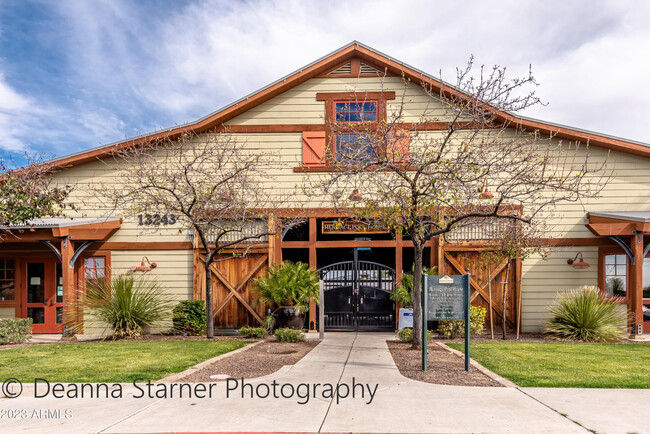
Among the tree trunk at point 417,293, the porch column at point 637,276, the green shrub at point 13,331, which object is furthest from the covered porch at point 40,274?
the porch column at point 637,276

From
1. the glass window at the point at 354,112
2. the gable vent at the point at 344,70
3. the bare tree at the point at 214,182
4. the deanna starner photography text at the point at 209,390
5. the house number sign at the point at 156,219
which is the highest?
the gable vent at the point at 344,70

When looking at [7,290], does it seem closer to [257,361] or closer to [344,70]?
[257,361]

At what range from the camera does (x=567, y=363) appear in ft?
30.7

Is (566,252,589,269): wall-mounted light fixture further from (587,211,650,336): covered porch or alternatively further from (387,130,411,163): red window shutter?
(387,130,411,163): red window shutter

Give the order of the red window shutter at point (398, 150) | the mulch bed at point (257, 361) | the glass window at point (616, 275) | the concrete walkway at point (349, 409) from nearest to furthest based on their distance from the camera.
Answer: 1. the concrete walkway at point (349, 409)
2. the mulch bed at point (257, 361)
3. the red window shutter at point (398, 150)
4. the glass window at point (616, 275)

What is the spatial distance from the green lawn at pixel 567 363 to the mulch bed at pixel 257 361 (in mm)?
3360

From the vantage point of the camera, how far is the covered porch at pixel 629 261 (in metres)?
13.7

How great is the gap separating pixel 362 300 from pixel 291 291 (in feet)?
7.70

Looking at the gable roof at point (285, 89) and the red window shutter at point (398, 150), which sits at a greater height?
the gable roof at point (285, 89)

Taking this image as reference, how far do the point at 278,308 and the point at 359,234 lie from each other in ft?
10.6

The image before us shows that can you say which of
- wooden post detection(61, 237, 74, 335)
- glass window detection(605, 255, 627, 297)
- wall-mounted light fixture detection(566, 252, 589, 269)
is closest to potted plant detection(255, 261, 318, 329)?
wooden post detection(61, 237, 74, 335)

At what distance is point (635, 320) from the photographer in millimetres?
13859

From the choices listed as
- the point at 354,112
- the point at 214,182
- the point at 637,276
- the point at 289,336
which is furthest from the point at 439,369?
the point at 354,112

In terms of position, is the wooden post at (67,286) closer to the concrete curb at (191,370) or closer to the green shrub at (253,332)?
the green shrub at (253,332)
